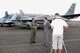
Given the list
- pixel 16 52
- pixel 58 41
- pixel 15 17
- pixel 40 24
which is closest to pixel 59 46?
pixel 58 41

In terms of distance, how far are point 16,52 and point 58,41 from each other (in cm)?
304

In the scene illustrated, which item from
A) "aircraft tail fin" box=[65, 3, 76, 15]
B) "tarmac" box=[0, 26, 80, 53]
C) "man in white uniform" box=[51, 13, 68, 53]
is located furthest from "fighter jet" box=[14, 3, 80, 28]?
"man in white uniform" box=[51, 13, 68, 53]

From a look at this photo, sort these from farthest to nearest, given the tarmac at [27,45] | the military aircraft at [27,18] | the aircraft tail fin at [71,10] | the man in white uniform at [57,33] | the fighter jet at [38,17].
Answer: the aircraft tail fin at [71,10] < the military aircraft at [27,18] < the fighter jet at [38,17] < the tarmac at [27,45] < the man in white uniform at [57,33]

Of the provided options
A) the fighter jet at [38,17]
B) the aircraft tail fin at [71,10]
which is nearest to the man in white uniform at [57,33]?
the fighter jet at [38,17]

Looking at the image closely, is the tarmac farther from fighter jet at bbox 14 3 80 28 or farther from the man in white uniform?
fighter jet at bbox 14 3 80 28

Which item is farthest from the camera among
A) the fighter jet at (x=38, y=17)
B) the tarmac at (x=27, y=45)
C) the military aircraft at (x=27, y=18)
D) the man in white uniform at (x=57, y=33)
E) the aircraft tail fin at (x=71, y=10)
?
the aircraft tail fin at (x=71, y=10)

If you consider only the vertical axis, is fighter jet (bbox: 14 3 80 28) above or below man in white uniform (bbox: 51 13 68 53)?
below

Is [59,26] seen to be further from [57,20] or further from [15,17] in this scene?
[15,17]

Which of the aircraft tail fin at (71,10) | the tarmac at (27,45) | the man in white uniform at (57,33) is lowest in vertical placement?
the aircraft tail fin at (71,10)

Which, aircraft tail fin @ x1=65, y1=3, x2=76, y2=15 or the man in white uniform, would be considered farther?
aircraft tail fin @ x1=65, y1=3, x2=76, y2=15

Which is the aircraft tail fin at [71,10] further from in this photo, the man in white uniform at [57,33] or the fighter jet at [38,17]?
the man in white uniform at [57,33]

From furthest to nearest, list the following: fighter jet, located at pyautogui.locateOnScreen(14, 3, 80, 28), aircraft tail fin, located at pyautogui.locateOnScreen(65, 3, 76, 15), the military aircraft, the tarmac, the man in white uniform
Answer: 1. aircraft tail fin, located at pyautogui.locateOnScreen(65, 3, 76, 15)
2. the military aircraft
3. fighter jet, located at pyautogui.locateOnScreen(14, 3, 80, 28)
4. the tarmac
5. the man in white uniform

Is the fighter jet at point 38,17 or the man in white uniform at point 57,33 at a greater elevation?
the man in white uniform at point 57,33

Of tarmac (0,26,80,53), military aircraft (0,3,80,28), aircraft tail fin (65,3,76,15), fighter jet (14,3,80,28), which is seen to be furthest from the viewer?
aircraft tail fin (65,3,76,15)
